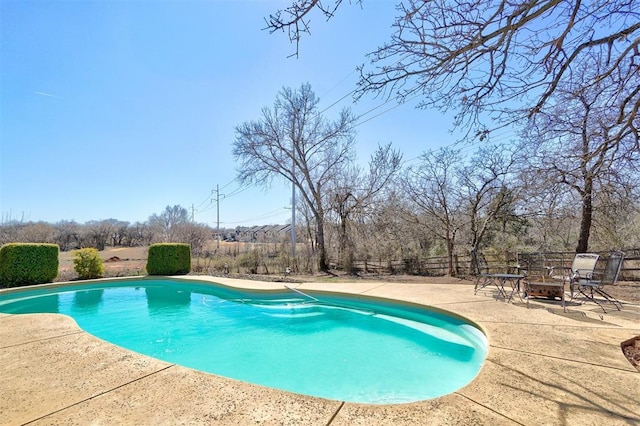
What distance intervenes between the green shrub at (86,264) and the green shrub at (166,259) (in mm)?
1549

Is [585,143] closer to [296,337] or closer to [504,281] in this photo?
[504,281]

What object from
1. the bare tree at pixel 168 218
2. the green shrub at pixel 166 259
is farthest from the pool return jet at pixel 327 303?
the bare tree at pixel 168 218

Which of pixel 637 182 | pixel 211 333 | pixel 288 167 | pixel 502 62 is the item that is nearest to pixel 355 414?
pixel 502 62

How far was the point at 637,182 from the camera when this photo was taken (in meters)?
6.09

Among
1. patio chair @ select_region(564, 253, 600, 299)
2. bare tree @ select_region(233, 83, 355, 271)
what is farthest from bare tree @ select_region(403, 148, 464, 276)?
patio chair @ select_region(564, 253, 600, 299)

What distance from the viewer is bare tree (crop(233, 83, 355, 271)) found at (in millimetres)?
13938

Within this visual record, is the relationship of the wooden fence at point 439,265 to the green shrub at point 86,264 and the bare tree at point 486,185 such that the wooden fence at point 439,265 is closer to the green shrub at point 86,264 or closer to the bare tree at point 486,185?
the bare tree at point 486,185

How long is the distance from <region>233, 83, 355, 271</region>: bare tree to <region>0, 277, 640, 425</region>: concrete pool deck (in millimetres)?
11068

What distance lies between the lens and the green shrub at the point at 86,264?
9773 mm

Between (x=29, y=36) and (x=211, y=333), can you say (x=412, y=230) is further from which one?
(x=29, y=36)

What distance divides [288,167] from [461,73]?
39.5 ft

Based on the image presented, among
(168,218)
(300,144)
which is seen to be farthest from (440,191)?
(168,218)

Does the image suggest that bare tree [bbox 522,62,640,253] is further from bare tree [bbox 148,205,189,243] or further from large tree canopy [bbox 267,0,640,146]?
bare tree [bbox 148,205,189,243]

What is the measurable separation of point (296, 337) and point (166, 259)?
310 inches
